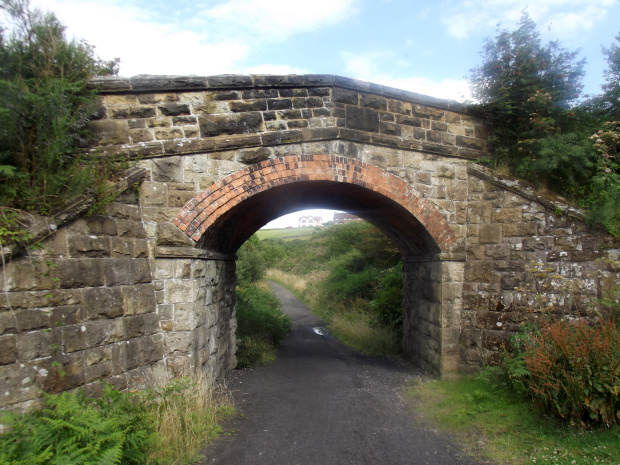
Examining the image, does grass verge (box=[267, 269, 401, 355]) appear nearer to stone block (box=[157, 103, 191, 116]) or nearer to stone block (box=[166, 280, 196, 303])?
stone block (box=[166, 280, 196, 303])

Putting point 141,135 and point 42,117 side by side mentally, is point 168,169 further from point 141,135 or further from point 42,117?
point 42,117

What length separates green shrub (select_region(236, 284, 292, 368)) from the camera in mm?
8578

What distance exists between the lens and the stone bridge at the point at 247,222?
14.9 feet

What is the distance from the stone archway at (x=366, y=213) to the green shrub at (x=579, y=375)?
82.8 inches

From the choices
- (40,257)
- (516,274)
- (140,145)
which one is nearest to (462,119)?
(516,274)

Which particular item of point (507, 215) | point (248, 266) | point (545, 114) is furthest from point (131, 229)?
point (248, 266)

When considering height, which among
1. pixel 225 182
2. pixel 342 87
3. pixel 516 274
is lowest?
pixel 516 274

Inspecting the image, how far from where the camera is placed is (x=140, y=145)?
5645mm

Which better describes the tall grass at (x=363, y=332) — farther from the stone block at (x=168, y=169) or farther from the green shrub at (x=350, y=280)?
the stone block at (x=168, y=169)

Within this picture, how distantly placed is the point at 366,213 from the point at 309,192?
1688 millimetres

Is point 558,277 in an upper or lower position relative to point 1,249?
lower

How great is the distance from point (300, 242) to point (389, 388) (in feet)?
113

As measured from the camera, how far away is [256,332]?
9953mm

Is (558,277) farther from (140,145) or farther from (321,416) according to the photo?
(140,145)
